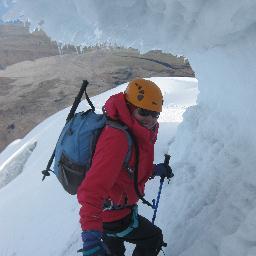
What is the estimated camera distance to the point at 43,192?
8.08 metres

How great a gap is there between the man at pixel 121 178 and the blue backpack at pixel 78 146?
0.06 m

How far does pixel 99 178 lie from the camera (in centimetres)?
251

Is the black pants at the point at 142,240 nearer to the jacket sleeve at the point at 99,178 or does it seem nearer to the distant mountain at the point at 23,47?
the jacket sleeve at the point at 99,178

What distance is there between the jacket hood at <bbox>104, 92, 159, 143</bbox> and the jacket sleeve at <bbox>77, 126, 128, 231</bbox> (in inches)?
6.0

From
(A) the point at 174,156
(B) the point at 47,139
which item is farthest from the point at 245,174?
(B) the point at 47,139

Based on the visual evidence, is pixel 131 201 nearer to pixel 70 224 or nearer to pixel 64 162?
pixel 64 162

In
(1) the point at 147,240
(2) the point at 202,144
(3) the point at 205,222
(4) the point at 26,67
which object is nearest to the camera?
(1) the point at 147,240

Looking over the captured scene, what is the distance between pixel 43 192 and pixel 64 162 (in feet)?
18.0

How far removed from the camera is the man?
2.51 meters

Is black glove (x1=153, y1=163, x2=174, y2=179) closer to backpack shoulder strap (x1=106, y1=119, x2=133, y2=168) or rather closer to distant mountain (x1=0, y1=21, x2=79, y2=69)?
backpack shoulder strap (x1=106, y1=119, x2=133, y2=168)

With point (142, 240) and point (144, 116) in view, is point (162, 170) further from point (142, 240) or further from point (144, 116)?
point (144, 116)

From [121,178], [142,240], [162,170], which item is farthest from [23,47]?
[121,178]

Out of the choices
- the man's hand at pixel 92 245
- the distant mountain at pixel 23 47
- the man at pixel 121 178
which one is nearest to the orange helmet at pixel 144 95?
the man at pixel 121 178

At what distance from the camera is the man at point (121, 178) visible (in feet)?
8.25
